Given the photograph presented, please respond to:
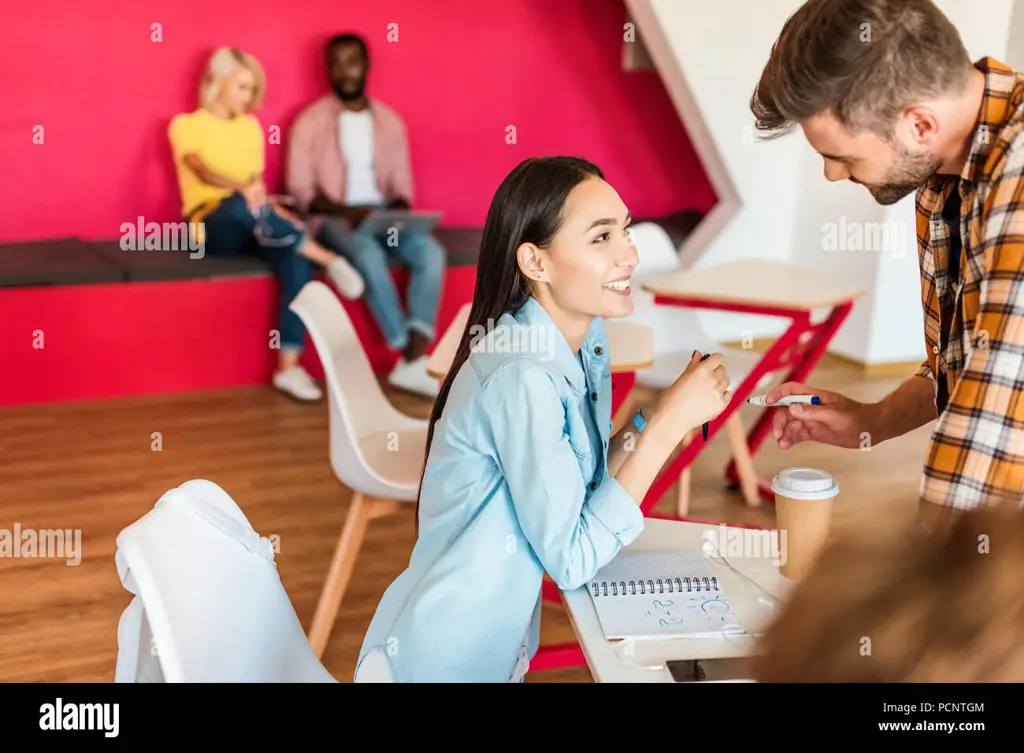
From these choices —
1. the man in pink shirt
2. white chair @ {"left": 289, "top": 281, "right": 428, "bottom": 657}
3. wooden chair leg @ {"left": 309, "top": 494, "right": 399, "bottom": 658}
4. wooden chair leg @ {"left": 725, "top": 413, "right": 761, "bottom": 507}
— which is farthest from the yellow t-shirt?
wooden chair leg @ {"left": 309, "top": 494, "right": 399, "bottom": 658}

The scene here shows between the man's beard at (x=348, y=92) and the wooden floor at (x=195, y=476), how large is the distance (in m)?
1.34

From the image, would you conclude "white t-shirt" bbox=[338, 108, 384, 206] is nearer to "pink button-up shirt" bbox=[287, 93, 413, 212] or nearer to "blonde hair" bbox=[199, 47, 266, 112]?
"pink button-up shirt" bbox=[287, 93, 413, 212]

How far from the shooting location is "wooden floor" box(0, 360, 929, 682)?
2648mm

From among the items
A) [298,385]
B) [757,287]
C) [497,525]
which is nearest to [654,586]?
[497,525]

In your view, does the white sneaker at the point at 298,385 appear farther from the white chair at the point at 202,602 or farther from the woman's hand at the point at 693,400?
the woman's hand at the point at 693,400

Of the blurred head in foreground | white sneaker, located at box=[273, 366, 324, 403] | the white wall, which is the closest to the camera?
the blurred head in foreground

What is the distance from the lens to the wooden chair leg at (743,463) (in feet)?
11.3

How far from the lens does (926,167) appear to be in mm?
1290

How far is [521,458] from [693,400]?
25 centimetres

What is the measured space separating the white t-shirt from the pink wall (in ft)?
1.10

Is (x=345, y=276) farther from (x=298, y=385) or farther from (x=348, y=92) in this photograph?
(x=348, y=92)

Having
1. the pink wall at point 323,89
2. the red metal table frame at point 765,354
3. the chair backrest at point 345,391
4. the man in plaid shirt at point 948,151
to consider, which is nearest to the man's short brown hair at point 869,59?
the man in plaid shirt at point 948,151

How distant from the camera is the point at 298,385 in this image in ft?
14.8
